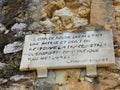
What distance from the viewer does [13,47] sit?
2959 millimetres

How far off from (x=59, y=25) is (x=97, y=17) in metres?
0.32

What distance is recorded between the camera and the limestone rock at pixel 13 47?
2.93 m

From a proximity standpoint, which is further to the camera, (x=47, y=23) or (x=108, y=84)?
(x=47, y=23)

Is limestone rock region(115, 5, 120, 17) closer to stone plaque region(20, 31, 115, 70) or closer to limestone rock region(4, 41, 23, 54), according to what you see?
stone plaque region(20, 31, 115, 70)

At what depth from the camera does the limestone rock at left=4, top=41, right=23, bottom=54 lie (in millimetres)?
2930

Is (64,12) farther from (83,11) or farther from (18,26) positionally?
(18,26)

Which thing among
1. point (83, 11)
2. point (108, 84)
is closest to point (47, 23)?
point (83, 11)

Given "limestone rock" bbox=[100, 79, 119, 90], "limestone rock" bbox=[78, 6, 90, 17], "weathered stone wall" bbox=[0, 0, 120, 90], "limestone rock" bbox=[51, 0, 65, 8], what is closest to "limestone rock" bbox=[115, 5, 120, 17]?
"weathered stone wall" bbox=[0, 0, 120, 90]

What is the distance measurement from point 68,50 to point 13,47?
0.49 meters

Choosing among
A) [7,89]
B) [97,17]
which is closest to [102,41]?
[97,17]

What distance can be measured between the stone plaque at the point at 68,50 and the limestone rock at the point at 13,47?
2.8 inches

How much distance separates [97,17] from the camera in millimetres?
3027

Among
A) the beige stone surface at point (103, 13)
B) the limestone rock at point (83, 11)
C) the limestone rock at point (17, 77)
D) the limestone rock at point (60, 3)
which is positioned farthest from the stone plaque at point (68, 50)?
the limestone rock at point (60, 3)

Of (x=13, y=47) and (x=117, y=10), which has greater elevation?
(x=117, y=10)
